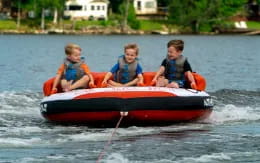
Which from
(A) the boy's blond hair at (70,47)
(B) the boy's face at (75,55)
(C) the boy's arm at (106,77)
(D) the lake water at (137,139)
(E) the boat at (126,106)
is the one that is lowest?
(D) the lake water at (137,139)

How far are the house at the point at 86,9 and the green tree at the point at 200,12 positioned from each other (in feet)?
24.8

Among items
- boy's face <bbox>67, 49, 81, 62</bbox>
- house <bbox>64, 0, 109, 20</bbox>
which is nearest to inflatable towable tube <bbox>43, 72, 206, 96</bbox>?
boy's face <bbox>67, 49, 81, 62</bbox>

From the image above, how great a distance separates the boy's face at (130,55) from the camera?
14.8 meters

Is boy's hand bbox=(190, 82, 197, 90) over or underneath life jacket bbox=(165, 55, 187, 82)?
underneath

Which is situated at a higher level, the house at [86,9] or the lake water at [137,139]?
the lake water at [137,139]

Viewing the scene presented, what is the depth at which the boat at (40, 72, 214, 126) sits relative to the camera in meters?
13.9

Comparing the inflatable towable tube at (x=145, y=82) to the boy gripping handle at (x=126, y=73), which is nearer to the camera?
the boy gripping handle at (x=126, y=73)

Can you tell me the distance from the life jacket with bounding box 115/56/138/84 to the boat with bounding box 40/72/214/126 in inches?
28.9

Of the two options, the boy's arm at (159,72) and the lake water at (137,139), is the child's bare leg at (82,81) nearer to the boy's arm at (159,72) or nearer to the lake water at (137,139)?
the lake water at (137,139)

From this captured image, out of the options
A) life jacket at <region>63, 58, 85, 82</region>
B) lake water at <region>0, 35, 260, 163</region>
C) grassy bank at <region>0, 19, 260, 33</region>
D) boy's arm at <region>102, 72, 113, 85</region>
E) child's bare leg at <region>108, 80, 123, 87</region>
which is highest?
life jacket at <region>63, 58, 85, 82</region>

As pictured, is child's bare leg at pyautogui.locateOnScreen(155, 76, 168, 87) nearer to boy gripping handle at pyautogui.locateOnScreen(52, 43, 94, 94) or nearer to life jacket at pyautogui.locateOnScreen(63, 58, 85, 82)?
boy gripping handle at pyautogui.locateOnScreen(52, 43, 94, 94)

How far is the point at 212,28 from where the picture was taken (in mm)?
101438

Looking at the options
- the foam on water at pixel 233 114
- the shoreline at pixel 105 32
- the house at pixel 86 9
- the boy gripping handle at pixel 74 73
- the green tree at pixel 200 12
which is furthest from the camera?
the house at pixel 86 9

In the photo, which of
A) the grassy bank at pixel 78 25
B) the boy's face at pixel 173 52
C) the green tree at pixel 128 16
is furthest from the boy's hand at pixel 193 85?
the green tree at pixel 128 16
